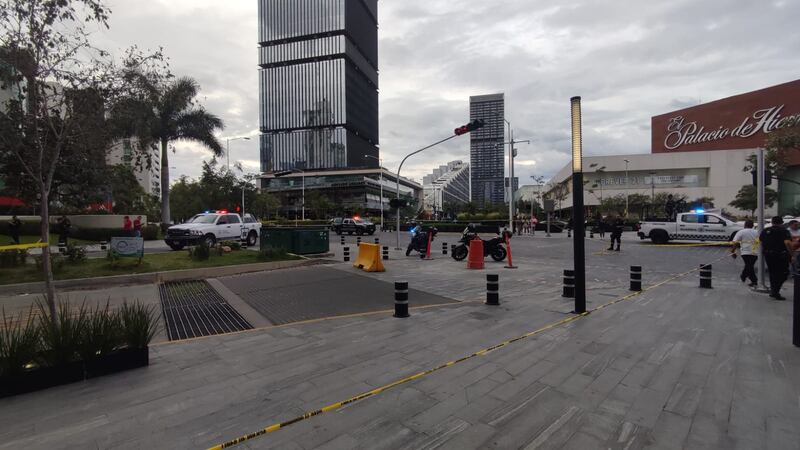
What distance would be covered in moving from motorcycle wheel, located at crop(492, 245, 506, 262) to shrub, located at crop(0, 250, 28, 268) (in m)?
15.7

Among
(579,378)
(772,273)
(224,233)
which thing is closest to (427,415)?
(579,378)

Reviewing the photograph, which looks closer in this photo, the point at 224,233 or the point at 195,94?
the point at 224,233

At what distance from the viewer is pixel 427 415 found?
11.2ft

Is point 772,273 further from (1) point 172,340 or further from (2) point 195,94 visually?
(2) point 195,94

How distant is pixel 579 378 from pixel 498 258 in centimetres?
1210

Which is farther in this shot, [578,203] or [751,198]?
[751,198]

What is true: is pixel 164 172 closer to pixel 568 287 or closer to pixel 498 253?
pixel 498 253

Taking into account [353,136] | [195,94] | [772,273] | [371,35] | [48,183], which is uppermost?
[371,35]

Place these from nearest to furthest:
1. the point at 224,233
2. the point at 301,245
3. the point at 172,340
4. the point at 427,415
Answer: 1. the point at 427,415
2. the point at 172,340
3. the point at 301,245
4. the point at 224,233

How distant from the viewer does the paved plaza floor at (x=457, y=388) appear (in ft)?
10.2

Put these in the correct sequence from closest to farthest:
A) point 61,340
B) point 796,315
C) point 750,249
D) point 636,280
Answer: point 61,340, point 796,315, point 636,280, point 750,249

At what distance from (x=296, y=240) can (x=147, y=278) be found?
6205mm

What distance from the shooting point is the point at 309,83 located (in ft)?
363

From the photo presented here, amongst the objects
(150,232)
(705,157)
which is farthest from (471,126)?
(705,157)
